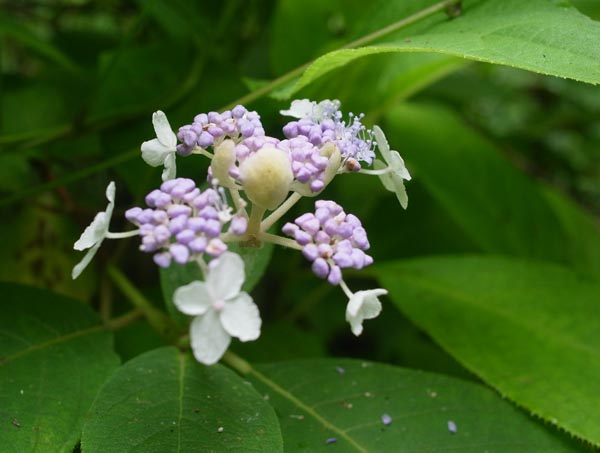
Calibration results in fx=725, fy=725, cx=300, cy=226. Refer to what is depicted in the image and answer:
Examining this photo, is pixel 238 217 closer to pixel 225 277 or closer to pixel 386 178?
pixel 225 277

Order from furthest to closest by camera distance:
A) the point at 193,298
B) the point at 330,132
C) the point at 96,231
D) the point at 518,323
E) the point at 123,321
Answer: the point at 518,323 < the point at 123,321 < the point at 330,132 < the point at 96,231 < the point at 193,298

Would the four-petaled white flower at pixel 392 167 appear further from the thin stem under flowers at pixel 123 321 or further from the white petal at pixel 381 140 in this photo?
the thin stem under flowers at pixel 123 321

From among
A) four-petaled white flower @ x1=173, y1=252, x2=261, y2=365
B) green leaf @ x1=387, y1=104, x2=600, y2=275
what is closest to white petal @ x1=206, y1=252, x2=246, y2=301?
four-petaled white flower @ x1=173, y1=252, x2=261, y2=365

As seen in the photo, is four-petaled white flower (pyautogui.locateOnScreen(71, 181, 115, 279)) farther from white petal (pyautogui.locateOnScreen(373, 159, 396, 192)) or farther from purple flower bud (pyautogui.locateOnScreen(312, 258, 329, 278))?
white petal (pyautogui.locateOnScreen(373, 159, 396, 192))

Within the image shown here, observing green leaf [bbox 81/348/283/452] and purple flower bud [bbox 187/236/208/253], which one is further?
green leaf [bbox 81/348/283/452]

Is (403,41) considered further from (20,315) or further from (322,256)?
(20,315)

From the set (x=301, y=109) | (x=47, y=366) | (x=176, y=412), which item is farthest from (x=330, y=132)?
(x=47, y=366)
